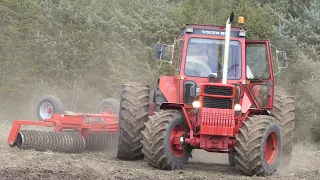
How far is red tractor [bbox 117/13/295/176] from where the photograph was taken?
33.6 ft

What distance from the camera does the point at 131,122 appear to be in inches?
458

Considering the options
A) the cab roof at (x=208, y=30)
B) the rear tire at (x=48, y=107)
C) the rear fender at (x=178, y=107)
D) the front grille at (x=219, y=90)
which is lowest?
the rear tire at (x=48, y=107)

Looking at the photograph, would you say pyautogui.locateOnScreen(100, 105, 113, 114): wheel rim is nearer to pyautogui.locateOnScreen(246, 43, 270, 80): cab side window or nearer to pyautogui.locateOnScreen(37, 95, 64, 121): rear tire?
pyautogui.locateOnScreen(37, 95, 64, 121): rear tire

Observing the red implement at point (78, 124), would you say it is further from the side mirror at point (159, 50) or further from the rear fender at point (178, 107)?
the rear fender at point (178, 107)

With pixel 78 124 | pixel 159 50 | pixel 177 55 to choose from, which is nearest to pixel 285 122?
pixel 177 55

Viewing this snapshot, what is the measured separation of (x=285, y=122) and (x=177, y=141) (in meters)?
2.57

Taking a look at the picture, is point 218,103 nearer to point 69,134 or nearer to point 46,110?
point 69,134

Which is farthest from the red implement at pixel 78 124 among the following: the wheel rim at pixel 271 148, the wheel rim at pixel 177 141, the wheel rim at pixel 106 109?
the wheel rim at pixel 271 148

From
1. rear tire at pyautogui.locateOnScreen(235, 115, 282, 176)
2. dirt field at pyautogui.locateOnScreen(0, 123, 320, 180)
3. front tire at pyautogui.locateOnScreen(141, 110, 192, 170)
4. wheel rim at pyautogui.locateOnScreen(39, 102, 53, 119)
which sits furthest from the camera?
wheel rim at pyautogui.locateOnScreen(39, 102, 53, 119)

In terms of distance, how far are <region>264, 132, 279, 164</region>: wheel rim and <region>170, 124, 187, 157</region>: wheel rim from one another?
1.36 m

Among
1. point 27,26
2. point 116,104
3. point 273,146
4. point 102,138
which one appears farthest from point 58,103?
point 27,26

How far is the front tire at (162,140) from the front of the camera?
403 inches

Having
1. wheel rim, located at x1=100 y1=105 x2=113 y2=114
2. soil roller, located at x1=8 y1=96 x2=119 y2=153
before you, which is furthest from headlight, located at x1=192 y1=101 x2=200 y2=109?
wheel rim, located at x1=100 y1=105 x2=113 y2=114

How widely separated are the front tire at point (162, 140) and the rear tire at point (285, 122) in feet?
7.85
